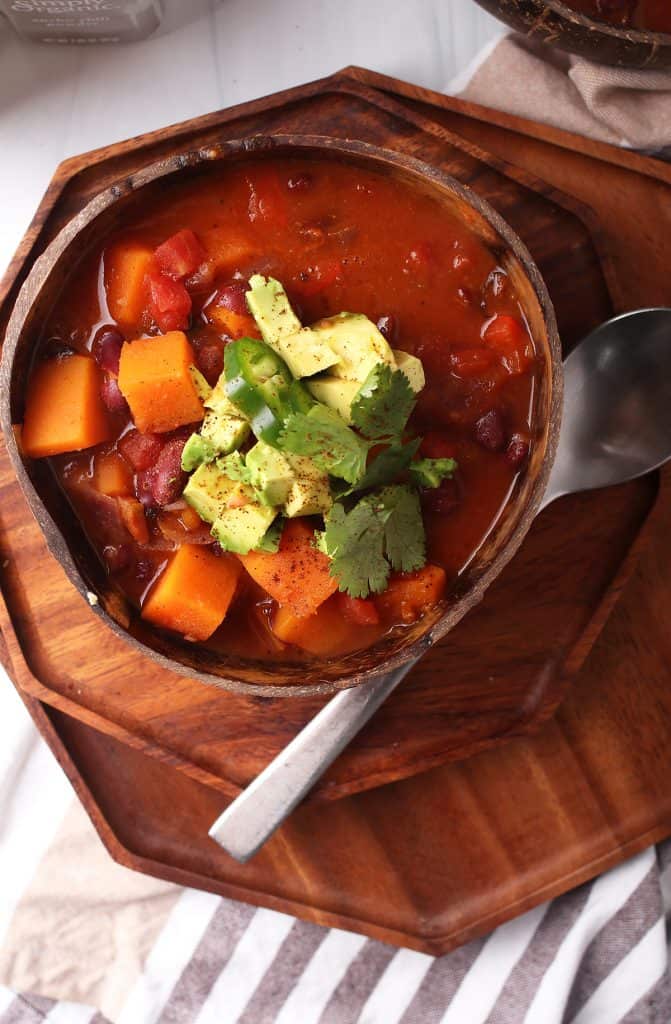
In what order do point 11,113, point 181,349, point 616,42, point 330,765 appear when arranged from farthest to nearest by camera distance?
point 11,113
point 330,765
point 616,42
point 181,349

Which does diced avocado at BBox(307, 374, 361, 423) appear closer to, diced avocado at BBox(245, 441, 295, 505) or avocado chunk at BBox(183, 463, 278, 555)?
diced avocado at BBox(245, 441, 295, 505)

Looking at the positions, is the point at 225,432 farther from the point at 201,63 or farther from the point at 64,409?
the point at 201,63

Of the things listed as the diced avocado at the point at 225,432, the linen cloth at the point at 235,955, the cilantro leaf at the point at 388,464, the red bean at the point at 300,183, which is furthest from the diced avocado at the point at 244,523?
the linen cloth at the point at 235,955

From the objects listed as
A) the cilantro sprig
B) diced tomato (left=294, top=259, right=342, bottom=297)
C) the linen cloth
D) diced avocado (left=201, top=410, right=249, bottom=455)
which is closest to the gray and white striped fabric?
the linen cloth

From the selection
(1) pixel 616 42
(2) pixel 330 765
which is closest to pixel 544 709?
(2) pixel 330 765

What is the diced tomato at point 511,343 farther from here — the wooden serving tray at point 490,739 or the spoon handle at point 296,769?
the spoon handle at point 296,769

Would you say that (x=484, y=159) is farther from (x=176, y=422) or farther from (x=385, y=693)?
(x=385, y=693)
